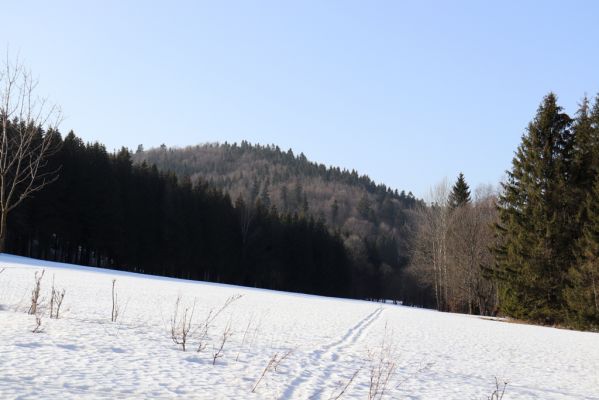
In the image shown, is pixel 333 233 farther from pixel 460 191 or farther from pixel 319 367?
pixel 319 367

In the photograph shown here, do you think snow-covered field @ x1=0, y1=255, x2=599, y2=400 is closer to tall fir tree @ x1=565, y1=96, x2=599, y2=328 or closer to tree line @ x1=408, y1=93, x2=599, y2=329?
tall fir tree @ x1=565, y1=96, x2=599, y2=328

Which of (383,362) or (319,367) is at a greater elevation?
(319,367)

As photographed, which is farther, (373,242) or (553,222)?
(373,242)

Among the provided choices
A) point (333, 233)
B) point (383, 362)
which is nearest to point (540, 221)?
point (383, 362)

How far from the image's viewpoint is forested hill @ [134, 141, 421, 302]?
112m

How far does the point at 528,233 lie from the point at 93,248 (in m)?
44.6

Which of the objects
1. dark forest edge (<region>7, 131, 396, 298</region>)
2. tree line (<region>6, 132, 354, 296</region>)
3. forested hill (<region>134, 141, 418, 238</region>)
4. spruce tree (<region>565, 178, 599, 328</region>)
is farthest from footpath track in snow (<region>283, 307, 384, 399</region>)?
forested hill (<region>134, 141, 418, 238</region>)

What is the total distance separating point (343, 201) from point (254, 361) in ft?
522

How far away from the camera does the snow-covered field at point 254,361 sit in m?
6.62

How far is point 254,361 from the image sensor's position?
8984 mm

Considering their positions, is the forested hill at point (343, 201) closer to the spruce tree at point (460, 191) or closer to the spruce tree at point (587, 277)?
the spruce tree at point (460, 191)

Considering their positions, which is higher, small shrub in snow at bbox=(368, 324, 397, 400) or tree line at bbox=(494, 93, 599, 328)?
tree line at bbox=(494, 93, 599, 328)

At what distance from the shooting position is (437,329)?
20.8 meters

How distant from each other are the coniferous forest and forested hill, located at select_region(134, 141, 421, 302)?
3.68ft
